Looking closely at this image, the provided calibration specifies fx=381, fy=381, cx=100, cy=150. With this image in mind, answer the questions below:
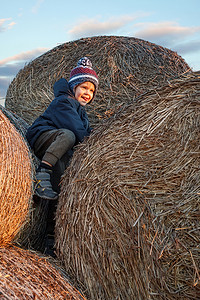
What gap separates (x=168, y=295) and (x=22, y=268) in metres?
0.68

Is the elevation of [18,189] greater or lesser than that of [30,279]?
greater

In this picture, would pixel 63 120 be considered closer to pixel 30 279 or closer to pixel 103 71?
pixel 103 71

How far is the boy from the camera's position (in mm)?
2283

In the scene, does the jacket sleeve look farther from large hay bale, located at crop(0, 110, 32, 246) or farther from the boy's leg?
large hay bale, located at crop(0, 110, 32, 246)

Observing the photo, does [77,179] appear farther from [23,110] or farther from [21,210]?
[23,110]

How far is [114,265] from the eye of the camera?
1850mm

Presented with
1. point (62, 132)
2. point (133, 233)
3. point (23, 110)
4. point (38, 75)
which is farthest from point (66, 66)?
point (133, 233)

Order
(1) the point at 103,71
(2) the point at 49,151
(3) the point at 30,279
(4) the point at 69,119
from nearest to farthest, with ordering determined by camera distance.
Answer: (3) the point at 30,279 → (2) the point at 49,151 → (4) the point at 69,119 → (1) the point at 103,71

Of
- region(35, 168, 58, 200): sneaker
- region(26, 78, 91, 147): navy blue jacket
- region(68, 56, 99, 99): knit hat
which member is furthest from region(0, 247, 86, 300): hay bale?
region(68, 56, 99, 99): knit hat

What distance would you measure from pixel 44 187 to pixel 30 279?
60 centimetres

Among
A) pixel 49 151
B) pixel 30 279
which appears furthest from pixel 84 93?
pixel 30 279

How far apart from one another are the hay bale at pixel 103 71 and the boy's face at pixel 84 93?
119 mm

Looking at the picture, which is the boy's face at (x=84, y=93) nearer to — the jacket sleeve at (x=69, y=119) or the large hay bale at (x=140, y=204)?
the jacket sleeve at (x=69, y=119)

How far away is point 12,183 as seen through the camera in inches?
75.7
